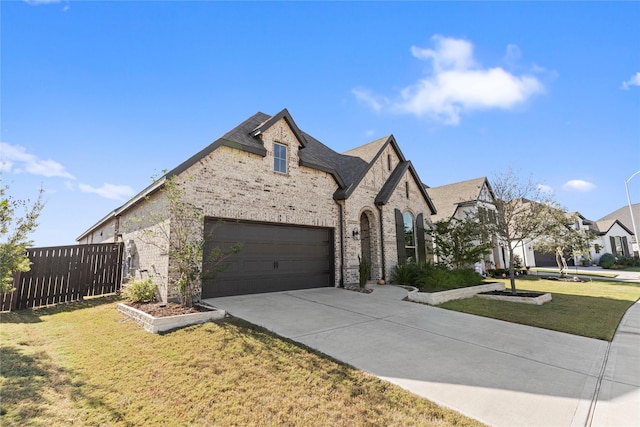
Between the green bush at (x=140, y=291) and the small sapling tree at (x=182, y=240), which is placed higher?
the small sapling tree at (x=182, y=240)

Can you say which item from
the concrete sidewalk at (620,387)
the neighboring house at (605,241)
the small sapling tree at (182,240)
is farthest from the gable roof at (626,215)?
the small sapling tree at (182,240)

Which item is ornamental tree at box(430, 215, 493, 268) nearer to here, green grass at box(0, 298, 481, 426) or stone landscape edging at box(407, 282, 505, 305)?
stone landscape edging at box(407, 282, 505, 305)

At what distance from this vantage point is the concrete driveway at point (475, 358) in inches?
140

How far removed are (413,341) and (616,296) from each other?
1283 cm

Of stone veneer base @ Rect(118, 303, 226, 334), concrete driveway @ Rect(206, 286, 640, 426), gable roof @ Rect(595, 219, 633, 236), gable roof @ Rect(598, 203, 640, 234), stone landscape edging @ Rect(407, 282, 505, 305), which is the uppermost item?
gable roof @ Rect(598, 203, 640, 234)

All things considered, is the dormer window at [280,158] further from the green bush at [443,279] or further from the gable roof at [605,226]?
the gable roof at [605,226]

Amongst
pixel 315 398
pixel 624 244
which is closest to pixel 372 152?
pixel 315 398

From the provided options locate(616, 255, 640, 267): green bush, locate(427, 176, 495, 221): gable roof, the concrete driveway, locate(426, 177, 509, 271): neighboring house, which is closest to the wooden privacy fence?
the concrete driveway

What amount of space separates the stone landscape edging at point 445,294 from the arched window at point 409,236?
393 cm

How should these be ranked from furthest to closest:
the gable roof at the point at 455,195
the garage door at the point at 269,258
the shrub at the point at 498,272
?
the gable roof at the point at 455,195 → the shrub at the point at 498,272 → the garage door at the point at 269,258

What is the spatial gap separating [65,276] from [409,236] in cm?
1537

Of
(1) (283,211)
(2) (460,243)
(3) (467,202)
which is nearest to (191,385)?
(1) (283,211)

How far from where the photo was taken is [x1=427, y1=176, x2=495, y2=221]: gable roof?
2417 centimetres

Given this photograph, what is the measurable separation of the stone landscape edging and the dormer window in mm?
7025
